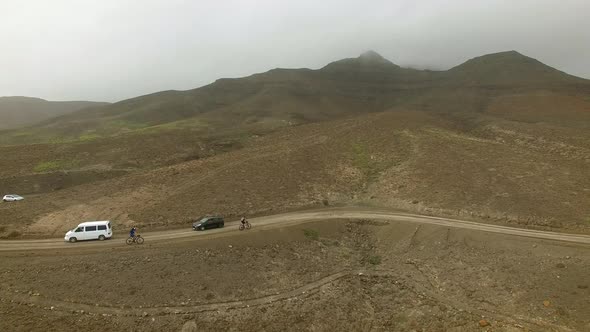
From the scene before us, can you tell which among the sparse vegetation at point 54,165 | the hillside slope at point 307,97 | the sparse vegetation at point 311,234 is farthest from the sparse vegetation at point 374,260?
the hillside slope at point 307,97

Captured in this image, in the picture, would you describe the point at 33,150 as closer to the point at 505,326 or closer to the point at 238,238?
the point at 238,238

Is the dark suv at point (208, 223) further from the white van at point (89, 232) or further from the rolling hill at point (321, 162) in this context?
the white van at point (89, 232)

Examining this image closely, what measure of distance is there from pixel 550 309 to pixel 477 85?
11895 centimetres

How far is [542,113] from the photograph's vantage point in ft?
298

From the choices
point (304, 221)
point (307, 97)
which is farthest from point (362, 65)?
point (304, 221)

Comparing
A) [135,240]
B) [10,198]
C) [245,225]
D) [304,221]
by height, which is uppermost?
[10,198]

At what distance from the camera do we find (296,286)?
32.8 metres

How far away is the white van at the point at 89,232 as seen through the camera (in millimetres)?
38594

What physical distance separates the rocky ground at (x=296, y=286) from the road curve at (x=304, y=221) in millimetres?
1821

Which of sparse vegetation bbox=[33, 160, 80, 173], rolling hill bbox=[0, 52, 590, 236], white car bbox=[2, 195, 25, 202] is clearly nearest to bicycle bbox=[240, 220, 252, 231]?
rolling hill bbox=[0, 52, 590, 236]

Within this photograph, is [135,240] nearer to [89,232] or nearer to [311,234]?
[89,232]

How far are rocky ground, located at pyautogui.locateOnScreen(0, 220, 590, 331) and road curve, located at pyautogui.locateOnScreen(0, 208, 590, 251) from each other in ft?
5.98

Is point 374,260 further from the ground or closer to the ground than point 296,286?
closer to the ground

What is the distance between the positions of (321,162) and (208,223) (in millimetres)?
26045
